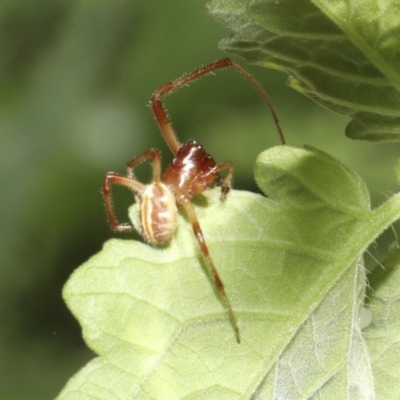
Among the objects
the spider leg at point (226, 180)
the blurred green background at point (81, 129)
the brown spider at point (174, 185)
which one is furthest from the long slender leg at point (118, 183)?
the blurred green background at point (81, 129)

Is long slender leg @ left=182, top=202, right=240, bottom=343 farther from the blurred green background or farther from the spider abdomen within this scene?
the blurred green background

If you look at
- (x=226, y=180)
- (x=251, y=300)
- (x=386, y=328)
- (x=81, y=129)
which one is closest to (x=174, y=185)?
(x=226, y=180)

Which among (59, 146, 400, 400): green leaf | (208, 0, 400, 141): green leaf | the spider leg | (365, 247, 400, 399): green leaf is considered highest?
(208, 0, 400, 141): green leaf

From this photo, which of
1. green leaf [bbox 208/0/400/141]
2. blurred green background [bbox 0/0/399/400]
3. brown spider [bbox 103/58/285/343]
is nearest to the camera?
green leaf [bbox 208/0/400/141]

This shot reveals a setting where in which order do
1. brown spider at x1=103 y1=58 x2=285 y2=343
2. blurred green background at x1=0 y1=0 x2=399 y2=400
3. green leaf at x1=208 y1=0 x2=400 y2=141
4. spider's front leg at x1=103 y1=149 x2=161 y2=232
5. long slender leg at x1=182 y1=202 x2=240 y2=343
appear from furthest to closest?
blurred green background at x1=0 y1=0 x2=399 y2=400, spider's front leg at x1=103 y1=149 x2=161 y2=232, brown spider at x1=103 y1=58 x2=285 y2=343, long slender leg at x1=182 y1=202 x2=240 y2=343, green leaf at x1=208 y1=0 x2=400 y2=141

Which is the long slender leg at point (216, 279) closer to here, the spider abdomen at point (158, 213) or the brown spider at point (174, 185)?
the brown spider at point (174, 185)

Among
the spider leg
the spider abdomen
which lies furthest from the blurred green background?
the spider abdomen
